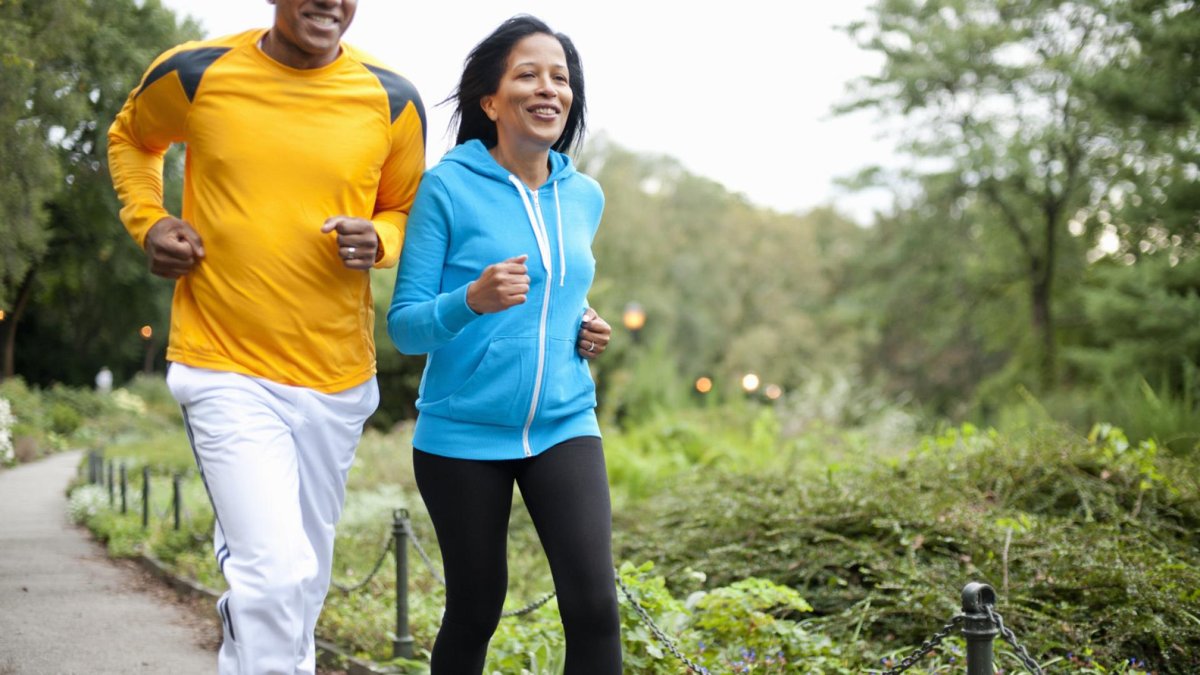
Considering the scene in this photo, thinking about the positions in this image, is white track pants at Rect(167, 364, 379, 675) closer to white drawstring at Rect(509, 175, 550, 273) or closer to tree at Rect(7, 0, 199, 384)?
white drawstring at Rect(509, 175, 550, 273)

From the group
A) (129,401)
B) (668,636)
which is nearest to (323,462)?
(668,636)

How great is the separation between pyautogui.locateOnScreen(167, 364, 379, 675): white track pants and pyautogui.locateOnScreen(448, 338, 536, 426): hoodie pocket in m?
0.32

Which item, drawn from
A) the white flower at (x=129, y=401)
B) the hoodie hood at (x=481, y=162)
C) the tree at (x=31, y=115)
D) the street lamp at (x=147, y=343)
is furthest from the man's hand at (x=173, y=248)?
the white flower at (x=129, y=401)

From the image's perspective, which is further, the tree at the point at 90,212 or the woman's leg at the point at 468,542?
the tree at the point at 90,212

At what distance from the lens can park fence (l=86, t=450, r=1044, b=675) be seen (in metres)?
2.63

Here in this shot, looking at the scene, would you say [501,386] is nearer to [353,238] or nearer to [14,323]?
[353,238]

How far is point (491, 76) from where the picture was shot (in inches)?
126

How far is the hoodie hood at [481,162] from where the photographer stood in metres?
3.11

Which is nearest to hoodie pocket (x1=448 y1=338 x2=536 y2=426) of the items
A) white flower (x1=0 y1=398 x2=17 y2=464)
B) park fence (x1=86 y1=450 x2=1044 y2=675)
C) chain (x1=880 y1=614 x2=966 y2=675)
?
park fence (x1=86 y1=450 x2=1044 y2=675)

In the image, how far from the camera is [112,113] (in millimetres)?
7125

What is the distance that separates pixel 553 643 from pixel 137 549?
5.98m

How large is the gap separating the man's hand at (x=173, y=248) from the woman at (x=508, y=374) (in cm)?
53

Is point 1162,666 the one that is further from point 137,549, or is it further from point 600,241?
point 600,241

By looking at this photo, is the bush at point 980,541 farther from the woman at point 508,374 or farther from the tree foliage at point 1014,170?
the tree foliage at point 1014,170
